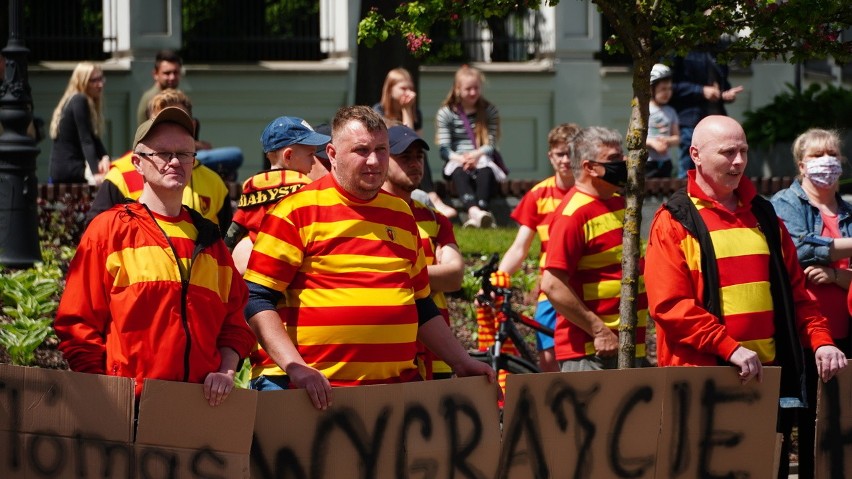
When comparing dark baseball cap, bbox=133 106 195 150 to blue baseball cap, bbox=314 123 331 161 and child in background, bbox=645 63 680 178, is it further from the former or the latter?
child in background, bbox=645 63 680 178

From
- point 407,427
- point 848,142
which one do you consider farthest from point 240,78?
point 407,427

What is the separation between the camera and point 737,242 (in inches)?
233

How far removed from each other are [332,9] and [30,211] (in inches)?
360

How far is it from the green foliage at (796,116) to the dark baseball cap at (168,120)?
500 inches

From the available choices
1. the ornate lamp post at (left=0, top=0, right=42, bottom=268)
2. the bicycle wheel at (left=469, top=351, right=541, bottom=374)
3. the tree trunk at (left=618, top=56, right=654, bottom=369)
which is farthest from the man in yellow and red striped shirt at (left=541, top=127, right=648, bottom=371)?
the ornate lamp post at (left=0, top=0, right=42, bottom=268)

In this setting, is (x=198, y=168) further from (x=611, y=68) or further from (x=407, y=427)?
(x=611, y=68)

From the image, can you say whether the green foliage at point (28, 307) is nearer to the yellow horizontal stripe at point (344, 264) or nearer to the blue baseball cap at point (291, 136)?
the blue baseball cap at point (291, 136)

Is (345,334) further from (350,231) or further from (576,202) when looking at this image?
(576,202)

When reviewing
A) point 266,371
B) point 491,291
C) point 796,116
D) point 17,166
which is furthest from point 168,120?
point 796,116

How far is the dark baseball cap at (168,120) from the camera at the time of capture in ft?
16.8

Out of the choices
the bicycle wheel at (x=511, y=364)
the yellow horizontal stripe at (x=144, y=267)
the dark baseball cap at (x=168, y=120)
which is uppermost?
the dark baseball cap at (x=168, y=120)

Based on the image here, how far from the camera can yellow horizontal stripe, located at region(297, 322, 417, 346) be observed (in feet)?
17.5

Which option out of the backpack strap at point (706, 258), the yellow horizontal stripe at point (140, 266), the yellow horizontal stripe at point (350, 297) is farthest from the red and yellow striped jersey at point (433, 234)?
the yellow horizontal stripe at point (140, 266)

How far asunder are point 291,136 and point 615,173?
1503mm
